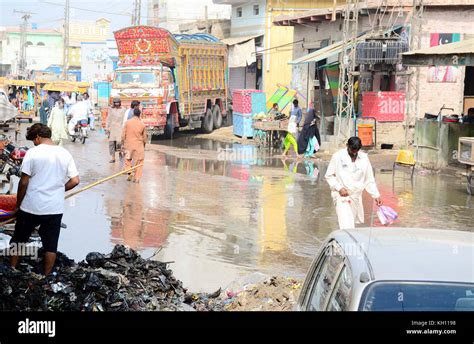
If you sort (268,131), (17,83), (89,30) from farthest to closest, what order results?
(89,30) < (17,83) < (268,131)

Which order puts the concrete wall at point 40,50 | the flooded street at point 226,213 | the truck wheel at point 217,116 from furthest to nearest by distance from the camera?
the concrete wall at point 40,50 → the truck wheel at point 217,116 → the flooded street at point 226,213

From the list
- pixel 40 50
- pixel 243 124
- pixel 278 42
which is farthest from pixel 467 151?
pixel 40 50

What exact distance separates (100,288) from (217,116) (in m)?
28.0

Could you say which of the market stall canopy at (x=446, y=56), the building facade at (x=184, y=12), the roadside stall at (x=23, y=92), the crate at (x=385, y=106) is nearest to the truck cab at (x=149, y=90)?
the crate at (x=385, y=106)

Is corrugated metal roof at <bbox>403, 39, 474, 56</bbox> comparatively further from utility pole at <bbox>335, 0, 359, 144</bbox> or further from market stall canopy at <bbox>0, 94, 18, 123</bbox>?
market stall canopy at <bbox>0, 94, 18, 123</bbox>

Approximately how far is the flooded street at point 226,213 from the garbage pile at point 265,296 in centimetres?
88

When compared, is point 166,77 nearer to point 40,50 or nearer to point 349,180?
point 349,180

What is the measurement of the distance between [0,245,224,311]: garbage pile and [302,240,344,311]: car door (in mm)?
2287

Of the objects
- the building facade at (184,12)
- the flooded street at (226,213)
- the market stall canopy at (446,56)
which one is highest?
the building facade at (184,12)

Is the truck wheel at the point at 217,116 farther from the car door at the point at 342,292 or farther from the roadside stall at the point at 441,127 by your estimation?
the car door at the point at 342,292

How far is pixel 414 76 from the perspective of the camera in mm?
24844

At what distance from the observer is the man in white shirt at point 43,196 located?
776 centimetres

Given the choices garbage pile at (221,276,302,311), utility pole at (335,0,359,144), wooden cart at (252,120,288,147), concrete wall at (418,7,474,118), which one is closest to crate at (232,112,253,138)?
wooden cart at (252,120,288,147)
